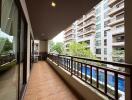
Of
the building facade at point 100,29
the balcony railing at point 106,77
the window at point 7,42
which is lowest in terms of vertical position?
the balcony railing at point 106,77

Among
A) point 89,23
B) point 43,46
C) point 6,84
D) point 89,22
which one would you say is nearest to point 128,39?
point 6,84

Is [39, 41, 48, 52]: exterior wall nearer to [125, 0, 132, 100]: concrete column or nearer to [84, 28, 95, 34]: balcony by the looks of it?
[125, 0, 132, 100]: concrete column

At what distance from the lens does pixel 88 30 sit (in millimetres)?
41188

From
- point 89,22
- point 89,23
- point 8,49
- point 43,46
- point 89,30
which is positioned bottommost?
point 8,49

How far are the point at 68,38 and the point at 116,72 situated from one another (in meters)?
49.8

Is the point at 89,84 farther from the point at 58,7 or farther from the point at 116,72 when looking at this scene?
the point at 58,7

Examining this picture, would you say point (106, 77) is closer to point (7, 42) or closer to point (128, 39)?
point (128, 39)

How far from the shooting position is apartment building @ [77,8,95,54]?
37.3 metres

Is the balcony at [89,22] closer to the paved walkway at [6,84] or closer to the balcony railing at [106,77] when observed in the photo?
the balcony railing at [106,77]

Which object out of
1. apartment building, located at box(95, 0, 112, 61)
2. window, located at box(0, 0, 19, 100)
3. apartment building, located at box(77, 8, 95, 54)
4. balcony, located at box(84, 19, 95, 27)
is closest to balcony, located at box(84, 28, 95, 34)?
apartment building, located at box(77, 8, 95, 54)

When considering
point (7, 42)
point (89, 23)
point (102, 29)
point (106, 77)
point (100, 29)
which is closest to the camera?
point (7, 42)

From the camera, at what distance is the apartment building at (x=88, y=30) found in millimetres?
37281

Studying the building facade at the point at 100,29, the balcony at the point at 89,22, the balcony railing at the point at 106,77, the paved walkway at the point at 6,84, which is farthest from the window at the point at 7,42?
the balcony at the point at 89,22

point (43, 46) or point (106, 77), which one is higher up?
point (43, 46)
